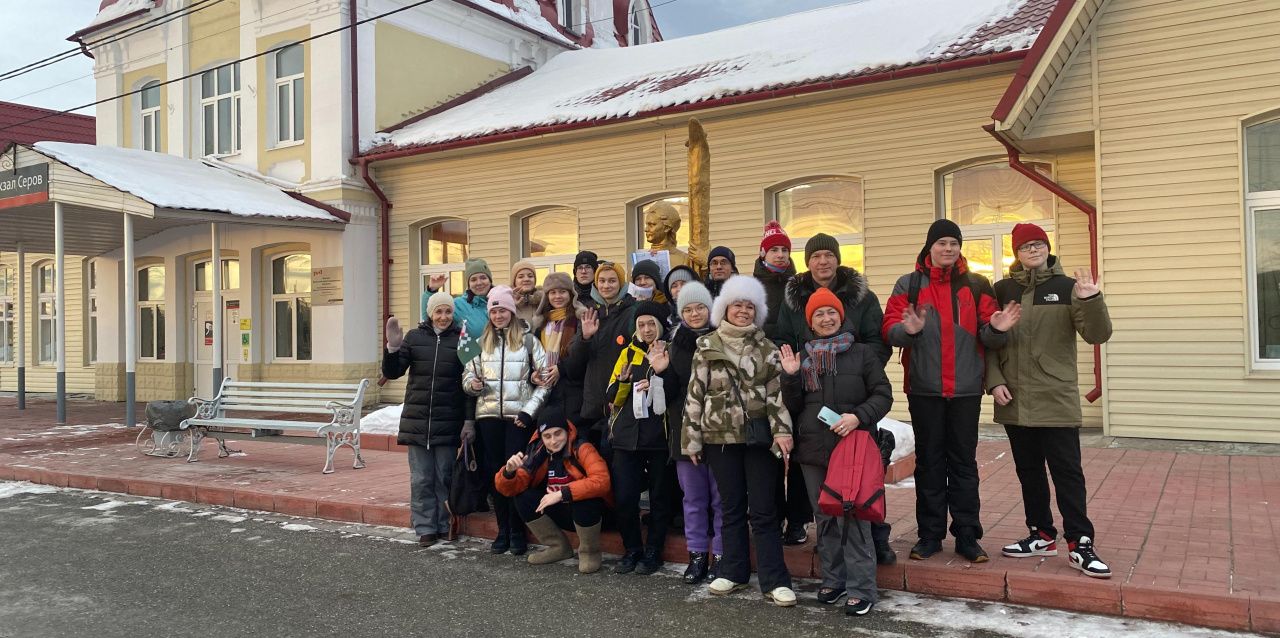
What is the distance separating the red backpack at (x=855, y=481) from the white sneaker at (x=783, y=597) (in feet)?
1.70

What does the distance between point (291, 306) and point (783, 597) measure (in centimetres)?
1414

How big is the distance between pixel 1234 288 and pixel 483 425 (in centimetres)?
756

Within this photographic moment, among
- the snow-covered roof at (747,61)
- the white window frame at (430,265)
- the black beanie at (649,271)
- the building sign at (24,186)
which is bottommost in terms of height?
the black beanie at (649,271)

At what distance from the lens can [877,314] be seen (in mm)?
5109

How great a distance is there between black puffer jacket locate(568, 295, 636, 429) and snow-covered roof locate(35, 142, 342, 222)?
30.7ft

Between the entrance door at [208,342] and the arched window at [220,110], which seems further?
the arched window at [220,110]

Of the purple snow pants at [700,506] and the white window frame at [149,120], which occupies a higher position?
the white window frame at [149,120]

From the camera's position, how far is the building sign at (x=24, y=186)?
540 inches

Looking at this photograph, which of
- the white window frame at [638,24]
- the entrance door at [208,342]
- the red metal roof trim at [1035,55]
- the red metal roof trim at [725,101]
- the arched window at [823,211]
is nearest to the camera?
the red metal roof trim at [1035,55]

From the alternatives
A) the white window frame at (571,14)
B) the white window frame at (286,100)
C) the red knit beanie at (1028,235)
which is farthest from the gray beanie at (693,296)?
the white window frame at (571,14)

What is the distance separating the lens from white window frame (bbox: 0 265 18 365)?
74.7 ft

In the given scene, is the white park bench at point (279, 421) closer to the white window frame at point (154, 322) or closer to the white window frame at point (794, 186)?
the white window frame at point (794, 186)

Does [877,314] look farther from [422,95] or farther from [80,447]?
[422,95]

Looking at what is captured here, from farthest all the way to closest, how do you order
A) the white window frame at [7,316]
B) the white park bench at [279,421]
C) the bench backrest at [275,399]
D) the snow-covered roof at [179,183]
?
the white window frame at [7,316] → the snow-covered roof at [179,183] → the bench backrest at [275,399] → the white park bench at [279,421]
